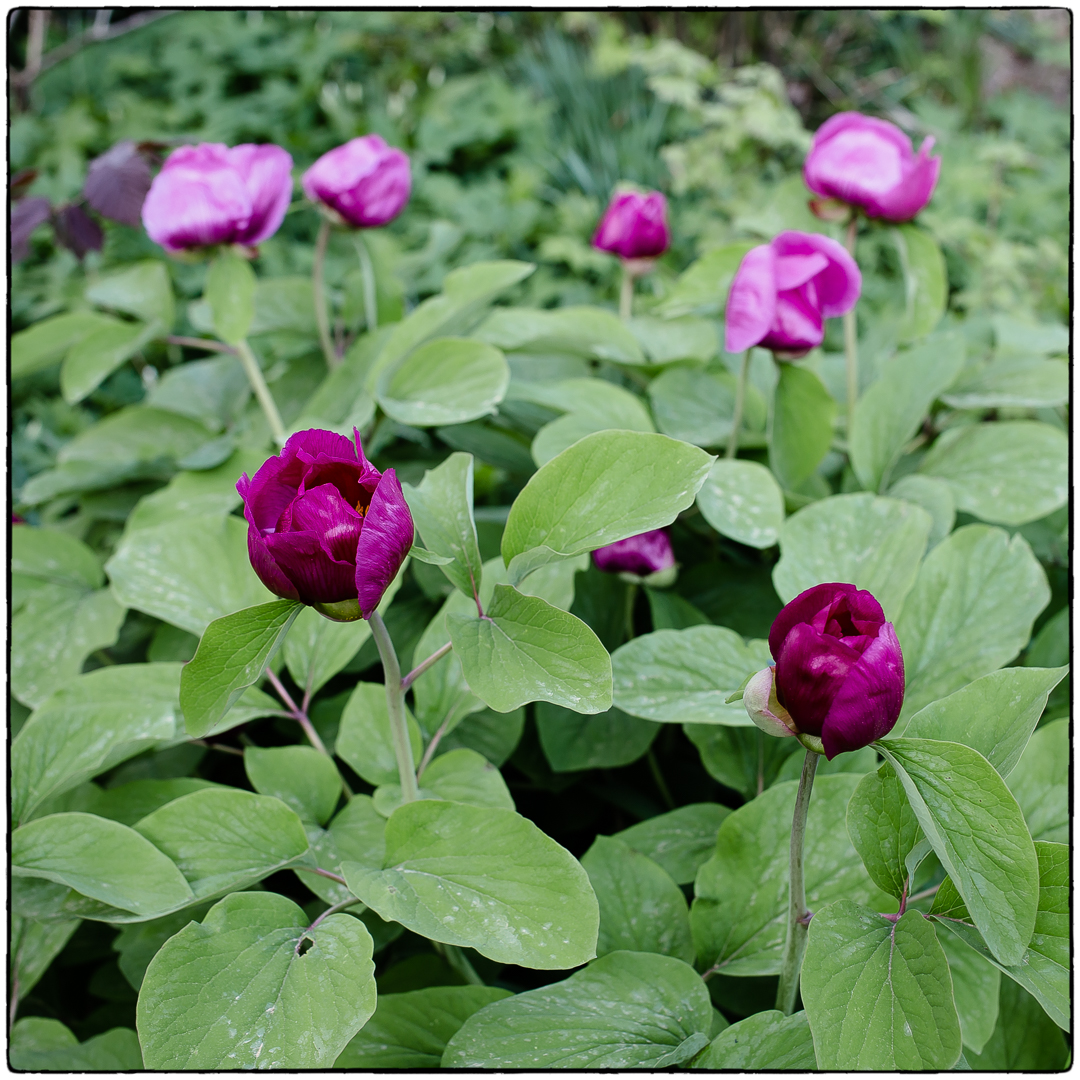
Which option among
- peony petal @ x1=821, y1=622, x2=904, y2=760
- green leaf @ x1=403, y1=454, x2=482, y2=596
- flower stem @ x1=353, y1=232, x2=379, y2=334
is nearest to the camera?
peony petal @ x1=821, y1=622, x2=904, y2=760

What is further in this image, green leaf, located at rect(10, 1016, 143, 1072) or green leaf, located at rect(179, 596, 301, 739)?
green leaf, located at rect(10, 1016, 143, 1072)

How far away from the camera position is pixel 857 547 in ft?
1.94

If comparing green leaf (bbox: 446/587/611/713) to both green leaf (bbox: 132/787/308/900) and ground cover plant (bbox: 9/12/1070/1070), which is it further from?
green leaf (bbox: 132/787/308/900)

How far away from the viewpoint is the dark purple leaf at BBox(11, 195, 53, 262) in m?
0.90

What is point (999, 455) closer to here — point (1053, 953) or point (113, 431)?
point (1053, 953)

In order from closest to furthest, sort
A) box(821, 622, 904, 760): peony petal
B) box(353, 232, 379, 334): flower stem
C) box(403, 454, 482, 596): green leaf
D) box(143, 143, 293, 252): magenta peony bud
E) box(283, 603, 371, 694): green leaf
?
box(821, 622, 904, 760): peony petal
box(403, 454, 482, 596): green leaf
box(283, 603, 371, 694): green leaf
box(143, 143, 293, 252): magenta peony bud
box(353, 232, 379, 334): flower stem

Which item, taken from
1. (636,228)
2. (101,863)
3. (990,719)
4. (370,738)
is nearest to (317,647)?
(370,738)

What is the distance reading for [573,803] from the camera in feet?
2.38

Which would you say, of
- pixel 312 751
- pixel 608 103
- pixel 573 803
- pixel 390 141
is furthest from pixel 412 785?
pixel 608 103

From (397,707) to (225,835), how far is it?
11 cm

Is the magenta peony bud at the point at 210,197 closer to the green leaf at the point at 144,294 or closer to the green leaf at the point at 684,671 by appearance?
the green leaf at the point at 144,294

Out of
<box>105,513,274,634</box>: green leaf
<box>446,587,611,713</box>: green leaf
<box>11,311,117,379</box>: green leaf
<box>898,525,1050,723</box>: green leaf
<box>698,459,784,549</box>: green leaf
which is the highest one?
<box>11,311,117,379</box>: green leaf

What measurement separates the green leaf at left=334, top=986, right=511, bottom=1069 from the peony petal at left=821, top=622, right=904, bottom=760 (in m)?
0.24

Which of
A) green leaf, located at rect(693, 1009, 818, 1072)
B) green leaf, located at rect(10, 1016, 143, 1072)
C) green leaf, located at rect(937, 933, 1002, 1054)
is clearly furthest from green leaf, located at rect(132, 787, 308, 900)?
green leaf, located at rect(937, 933, 1002, 1054)
